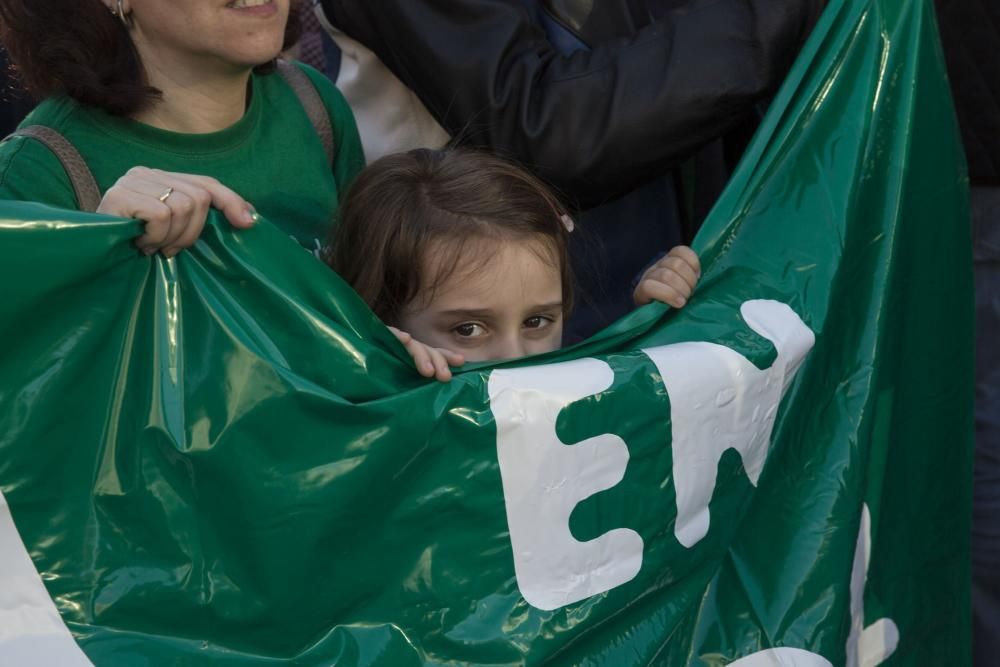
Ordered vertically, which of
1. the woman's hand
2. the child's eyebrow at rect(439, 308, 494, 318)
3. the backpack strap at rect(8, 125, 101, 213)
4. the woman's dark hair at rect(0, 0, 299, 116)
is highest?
the woman's hand

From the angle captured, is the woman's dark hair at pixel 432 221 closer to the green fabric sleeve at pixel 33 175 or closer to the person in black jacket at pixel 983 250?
the green fabric sleeve at pixel 33 175

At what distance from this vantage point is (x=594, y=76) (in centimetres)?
199

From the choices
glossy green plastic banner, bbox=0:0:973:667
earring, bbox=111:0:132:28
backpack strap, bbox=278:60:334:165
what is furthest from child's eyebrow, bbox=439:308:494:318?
earring, bbox=111:0:132:28

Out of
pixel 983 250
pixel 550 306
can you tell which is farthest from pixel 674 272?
pixel 983 250

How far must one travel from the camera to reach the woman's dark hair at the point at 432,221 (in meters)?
1.84

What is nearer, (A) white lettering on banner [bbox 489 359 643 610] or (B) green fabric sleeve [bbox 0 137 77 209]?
(A) white lettering on banner [bbox 489 359 643 610]

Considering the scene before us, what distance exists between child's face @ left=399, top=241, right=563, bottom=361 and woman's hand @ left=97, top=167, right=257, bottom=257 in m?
0.42

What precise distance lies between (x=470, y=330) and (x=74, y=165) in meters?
0.55

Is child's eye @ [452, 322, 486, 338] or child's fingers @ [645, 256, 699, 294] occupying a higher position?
child's fingers @ [645, 256, 699, 294]

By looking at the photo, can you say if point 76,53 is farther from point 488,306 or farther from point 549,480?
point 549,480

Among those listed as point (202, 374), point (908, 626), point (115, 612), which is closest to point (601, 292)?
point (908, 626)

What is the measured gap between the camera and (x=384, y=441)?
1429 millimetres

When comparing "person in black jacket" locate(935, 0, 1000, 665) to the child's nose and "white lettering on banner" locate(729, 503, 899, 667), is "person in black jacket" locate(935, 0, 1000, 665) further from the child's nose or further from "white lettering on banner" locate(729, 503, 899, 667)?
the child's nose

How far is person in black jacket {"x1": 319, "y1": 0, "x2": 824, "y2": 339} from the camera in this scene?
196cm
